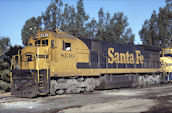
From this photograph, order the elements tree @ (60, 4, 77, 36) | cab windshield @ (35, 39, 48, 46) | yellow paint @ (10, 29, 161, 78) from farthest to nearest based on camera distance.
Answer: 1. tree @ (60, 4, 77, 36)
2. cab windshield @ (35, 39, 48, 46)
3. yellow paint @ (10, 29, 161, 78)

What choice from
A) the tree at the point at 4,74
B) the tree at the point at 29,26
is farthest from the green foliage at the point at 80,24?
the tree at the point at 4,74

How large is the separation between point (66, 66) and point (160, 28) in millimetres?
44301

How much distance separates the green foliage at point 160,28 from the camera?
2035 inches

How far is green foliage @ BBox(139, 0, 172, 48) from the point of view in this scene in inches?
2035

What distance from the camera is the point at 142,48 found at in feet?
63.5

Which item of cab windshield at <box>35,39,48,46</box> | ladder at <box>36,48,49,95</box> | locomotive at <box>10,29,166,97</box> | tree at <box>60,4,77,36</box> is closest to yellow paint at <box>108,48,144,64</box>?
locomotive at <box>10,29,166,97</box>

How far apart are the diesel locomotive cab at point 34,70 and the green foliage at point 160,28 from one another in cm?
4288

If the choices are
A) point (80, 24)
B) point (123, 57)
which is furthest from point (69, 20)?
point (123, 57)

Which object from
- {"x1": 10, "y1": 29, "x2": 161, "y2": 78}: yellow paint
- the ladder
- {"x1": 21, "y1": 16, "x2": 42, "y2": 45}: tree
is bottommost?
the ladder

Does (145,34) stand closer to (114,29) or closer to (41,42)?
(114,29)

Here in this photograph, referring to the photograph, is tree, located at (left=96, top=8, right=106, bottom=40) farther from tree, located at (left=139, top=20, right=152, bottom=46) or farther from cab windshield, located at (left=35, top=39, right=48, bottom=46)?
cab windshield, located at (left=35, top=39, right=48, bottom=46)

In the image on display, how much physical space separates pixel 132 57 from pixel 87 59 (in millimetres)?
5495

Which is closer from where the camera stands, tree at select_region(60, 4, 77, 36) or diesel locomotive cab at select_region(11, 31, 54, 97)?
diesel locomotive cab at select_region(11, 31, 54, 97)

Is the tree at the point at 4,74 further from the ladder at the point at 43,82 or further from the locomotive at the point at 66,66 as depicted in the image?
the ladder at the point at 43,82
